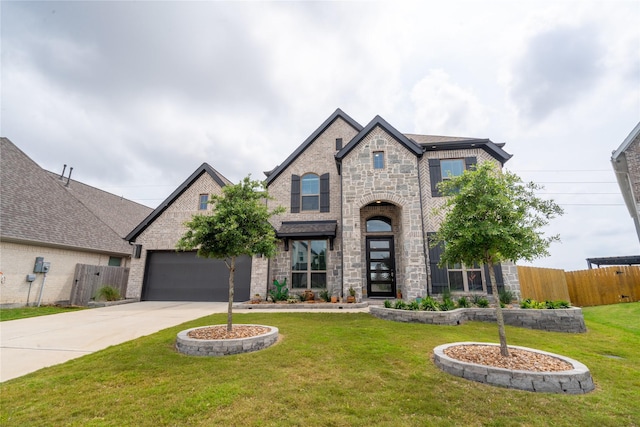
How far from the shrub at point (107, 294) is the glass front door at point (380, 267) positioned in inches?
451

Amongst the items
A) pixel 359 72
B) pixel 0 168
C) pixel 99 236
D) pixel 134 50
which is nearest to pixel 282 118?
pixel 359 72

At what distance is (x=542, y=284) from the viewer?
41.3 feet

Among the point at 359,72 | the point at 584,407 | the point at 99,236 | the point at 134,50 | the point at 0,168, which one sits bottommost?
the point at 584,407

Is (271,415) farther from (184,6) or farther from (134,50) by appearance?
(134,50)

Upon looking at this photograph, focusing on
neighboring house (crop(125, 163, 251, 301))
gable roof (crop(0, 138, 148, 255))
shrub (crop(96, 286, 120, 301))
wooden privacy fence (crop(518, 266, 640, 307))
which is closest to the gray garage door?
neighboring house (crop(125, 163, 251, 301))

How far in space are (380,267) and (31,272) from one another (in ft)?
50.2

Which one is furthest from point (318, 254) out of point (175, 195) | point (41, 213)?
point (41, 213)

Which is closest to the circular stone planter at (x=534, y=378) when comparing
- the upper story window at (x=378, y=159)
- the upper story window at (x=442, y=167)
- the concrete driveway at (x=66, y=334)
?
the concrete driveway at (x=66, y=334)

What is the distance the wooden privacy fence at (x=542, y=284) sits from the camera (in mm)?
12273

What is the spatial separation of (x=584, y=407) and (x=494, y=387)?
2.93 feet

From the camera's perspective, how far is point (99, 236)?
15211mm

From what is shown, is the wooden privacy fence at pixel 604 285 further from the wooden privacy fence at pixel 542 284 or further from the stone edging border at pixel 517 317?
the stone edging border at pixel 517 317

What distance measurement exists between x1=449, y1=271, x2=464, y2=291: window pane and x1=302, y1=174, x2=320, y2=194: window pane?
6.77 metres

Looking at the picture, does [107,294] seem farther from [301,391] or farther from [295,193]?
[301,391]
